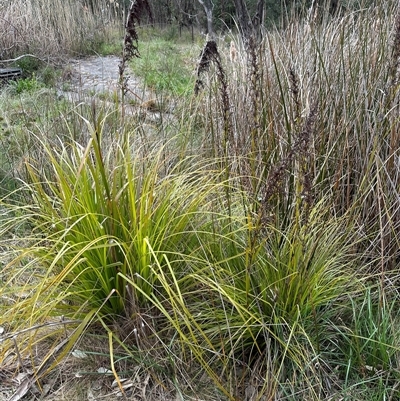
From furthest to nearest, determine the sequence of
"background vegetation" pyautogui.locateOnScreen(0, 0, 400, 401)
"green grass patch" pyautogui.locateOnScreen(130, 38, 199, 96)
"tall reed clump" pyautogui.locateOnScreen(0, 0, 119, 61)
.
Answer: "tall reed clump" pyautogui.locateOnScreen(0, 0, 119, 61)
"green grass patch" pyautogui.locateOnScreen(130, 38, 199, 96)
"background vegetation" pyautogui.locateOnScreen(0, 0, 400, 401)

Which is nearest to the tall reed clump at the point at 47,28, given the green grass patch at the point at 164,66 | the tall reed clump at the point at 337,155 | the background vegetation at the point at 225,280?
the green grass patch at the point at 164,66

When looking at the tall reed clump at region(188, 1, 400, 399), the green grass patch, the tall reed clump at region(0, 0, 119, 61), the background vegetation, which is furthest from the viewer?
the tall reed clump at region(0, 0, 119, 61)

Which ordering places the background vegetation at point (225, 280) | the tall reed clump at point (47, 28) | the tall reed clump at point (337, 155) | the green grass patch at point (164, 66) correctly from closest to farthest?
the background vegetation at point (225, 280) → the tall reed clump at point (337, 155) → the green grass patch at point (164, 66) → the tall reed clump at point (47, 28)

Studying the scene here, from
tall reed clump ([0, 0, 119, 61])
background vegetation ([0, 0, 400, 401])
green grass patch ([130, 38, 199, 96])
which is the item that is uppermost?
tall reed clump ([0, 0, 119, 61])

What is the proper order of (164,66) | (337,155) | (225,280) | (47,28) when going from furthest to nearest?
(47,28) < (164,66) < (337,155) < (225,280)

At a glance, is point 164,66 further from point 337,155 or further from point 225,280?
point 225,280

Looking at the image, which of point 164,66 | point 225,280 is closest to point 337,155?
point 225,280

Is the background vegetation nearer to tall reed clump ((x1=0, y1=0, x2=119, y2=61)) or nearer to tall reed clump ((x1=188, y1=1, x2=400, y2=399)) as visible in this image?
tall reed clump ((x1=188, y1=1, x2=400, y2=399))

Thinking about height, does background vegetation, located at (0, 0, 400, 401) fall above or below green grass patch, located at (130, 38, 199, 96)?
below

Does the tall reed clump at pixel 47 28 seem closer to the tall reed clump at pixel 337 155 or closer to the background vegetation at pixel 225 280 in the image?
the tall reed clump at pixel 337 155

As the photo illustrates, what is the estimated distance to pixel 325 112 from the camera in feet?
8.41

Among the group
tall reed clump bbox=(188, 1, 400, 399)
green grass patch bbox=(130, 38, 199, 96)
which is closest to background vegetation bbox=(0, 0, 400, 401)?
tall reed clump bbox=(188, 1, 400, 399)


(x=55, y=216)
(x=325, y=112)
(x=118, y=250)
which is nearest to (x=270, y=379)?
(x=118, y=250)

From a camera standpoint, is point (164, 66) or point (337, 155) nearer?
point (337, 155)
